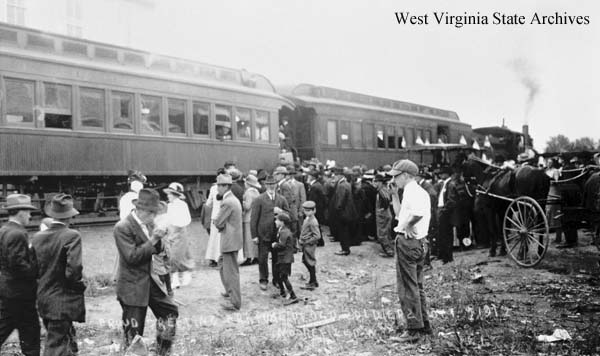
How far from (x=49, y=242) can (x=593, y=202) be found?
795cm

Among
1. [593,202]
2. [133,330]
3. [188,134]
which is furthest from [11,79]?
[593,202]

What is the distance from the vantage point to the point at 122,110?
11.4 metres

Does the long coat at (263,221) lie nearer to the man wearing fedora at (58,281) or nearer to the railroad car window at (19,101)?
the man wearing fedora at (58,281)

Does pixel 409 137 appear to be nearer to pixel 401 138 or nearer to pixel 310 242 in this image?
pixel 401 138

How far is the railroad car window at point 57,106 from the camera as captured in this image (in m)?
10.2

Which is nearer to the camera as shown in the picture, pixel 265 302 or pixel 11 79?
pixel 265 302

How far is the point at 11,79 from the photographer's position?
31.8 ft

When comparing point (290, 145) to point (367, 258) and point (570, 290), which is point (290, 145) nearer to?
point (367, 258)

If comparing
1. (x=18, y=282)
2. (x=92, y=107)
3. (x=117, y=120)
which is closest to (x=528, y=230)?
(x=18, y=282)

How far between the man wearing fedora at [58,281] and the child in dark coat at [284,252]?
11.2 feet

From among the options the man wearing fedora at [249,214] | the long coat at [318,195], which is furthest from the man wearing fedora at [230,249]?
the long coat at [318,195]

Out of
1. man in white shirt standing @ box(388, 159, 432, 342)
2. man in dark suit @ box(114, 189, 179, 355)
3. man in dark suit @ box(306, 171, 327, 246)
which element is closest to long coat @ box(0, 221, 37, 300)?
man in dark suit @ box(114, 189, 179, 355)

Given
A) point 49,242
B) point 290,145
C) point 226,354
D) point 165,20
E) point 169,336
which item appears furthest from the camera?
point 165,20

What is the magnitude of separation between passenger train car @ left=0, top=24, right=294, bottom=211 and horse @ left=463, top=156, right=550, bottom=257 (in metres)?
6.72
